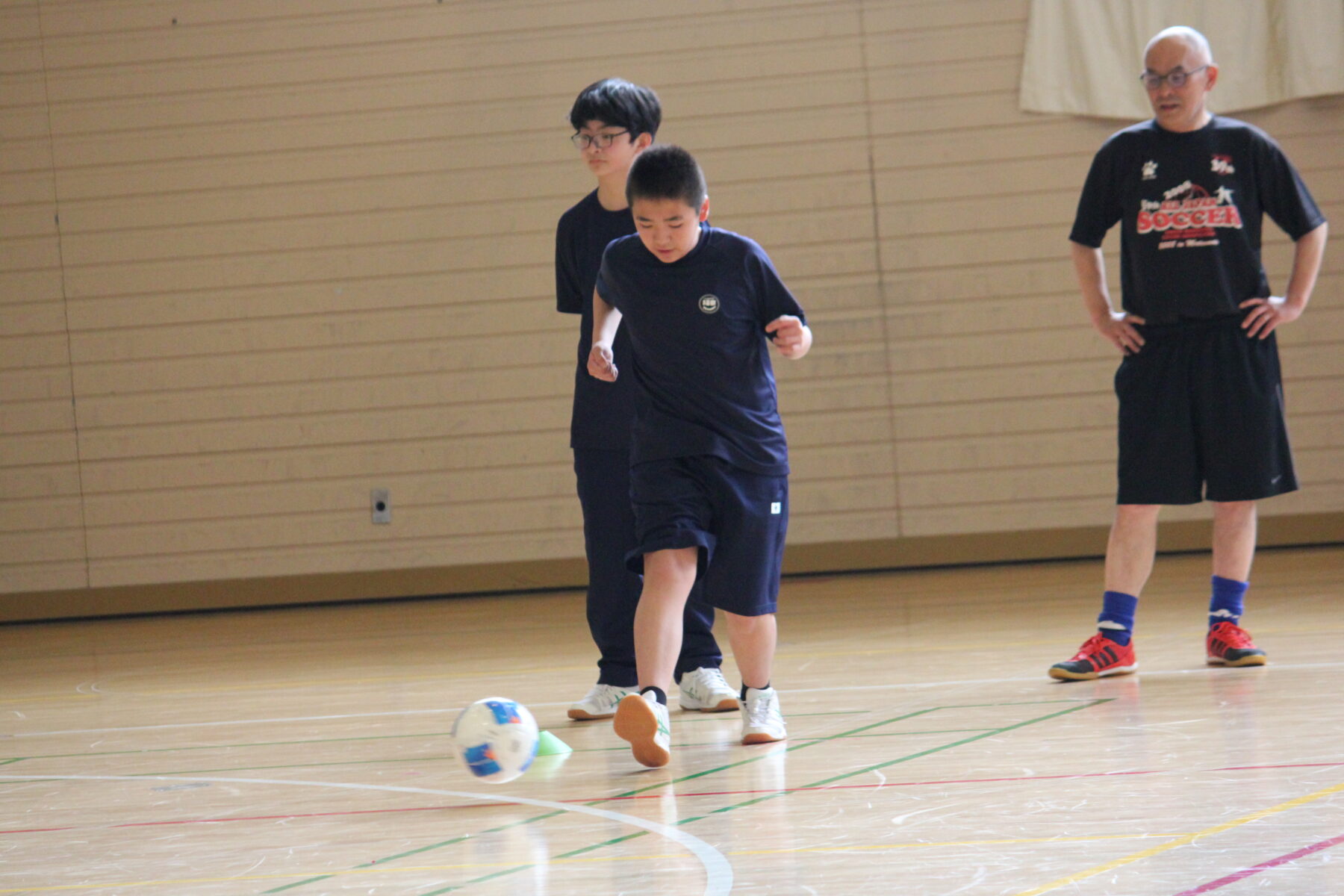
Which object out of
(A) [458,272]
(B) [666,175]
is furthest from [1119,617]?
(A) [458,272]

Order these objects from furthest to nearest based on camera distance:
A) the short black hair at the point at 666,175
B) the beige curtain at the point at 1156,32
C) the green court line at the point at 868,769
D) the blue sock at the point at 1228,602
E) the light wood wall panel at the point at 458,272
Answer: the light wood wall panel at the point at 458,272 < the beige curtain at the point at 1156,32 < the blue sock at the point at 1228,602 < the short black hair at the point at 666,175 < the green court line at the point at 868,769

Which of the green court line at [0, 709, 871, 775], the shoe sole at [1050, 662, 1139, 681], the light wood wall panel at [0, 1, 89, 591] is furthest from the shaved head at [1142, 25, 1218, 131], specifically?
the light wood wall panel at [0, 1, 89, 591]

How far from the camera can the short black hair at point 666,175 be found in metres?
3.08

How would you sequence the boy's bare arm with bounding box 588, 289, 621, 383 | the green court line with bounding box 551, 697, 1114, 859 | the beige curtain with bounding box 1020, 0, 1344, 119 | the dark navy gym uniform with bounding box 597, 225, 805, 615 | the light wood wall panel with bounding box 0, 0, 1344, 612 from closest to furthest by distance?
the green court line with bounding box 551, 697, 1114, 859 < the dark navy gym uniform with bounding box 597, 225, 805, 615 < the boy's bare arm with bounding box 588, 289, 621, 383 < the beige curtain with bounding box 1020, 0, 1344, 119 < the light wood wall panel with bounding box 0, 0, 1344, 612

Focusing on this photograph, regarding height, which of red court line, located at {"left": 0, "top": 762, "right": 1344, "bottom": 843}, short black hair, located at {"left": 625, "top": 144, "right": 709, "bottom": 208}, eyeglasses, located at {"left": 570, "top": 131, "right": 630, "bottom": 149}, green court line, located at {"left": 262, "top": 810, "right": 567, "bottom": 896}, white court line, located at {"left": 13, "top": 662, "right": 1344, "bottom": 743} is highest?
eyeglasses, located at {"left": 570, "top": 131, "right": 630, "bottom": 149}

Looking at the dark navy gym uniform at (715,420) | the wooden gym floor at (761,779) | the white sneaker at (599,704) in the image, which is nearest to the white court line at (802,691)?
the wooden gym floor at (761,779)

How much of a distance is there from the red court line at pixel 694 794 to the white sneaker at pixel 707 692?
42.2 inches

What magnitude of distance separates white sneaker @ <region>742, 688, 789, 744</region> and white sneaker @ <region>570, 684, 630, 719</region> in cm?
56

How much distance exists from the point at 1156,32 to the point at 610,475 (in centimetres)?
471

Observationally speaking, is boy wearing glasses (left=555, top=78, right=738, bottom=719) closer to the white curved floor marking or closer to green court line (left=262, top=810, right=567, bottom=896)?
the white curved floor marking

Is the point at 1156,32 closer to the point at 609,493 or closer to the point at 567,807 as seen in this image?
the point at 609,493

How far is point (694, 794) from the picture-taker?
265 cm

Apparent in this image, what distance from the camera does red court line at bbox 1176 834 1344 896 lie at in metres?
1.81

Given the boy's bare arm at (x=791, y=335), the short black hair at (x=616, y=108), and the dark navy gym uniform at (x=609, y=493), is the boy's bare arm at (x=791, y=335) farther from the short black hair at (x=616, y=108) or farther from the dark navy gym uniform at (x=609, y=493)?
the short black hair at (x=616, y=108)
